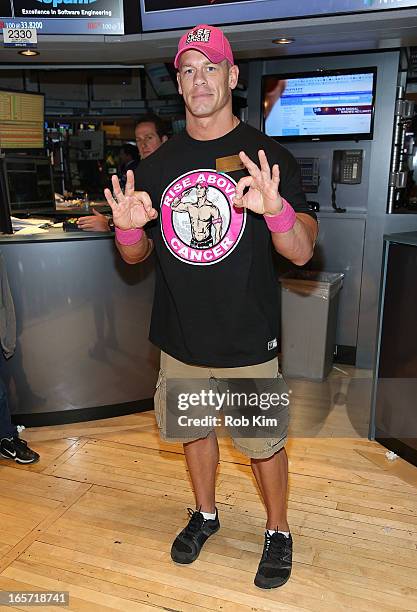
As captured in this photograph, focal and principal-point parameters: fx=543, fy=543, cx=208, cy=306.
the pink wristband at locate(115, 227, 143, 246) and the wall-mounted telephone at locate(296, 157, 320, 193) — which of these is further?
the wall-mounted telephone at locate(296, 157, 320, 193)

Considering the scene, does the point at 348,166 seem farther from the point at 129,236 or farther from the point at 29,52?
the point at 129,236

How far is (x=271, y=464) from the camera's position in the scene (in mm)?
1939

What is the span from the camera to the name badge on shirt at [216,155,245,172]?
1.70 m

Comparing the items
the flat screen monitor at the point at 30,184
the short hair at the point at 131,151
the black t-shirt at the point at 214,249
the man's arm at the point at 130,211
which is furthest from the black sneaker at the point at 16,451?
the short hair at the point at 131,151

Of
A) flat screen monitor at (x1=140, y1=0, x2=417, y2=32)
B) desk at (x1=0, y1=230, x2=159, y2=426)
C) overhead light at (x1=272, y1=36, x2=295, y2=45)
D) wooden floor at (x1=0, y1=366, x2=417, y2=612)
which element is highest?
flat screen monitor at (x1=140, y1=0, x2=417, y2=32)

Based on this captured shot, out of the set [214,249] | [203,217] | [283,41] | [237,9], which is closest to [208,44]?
[203,217]

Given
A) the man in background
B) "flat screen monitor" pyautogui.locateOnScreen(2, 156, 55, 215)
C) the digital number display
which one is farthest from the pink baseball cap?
"flat screen monitor" pyautogui.locateOnScreen(2, 156, 55, 215)

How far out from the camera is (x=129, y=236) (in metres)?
1.82

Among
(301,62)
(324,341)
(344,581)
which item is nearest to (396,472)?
(344,581)

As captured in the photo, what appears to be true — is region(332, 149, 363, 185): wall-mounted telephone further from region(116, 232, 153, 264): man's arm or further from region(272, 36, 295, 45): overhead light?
region(116, 232, 153, 264): man's arm

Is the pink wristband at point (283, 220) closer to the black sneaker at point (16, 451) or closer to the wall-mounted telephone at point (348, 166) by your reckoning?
the black sneaker at point (16, 451)

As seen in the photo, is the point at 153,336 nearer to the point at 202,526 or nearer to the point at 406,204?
the point at 202,526

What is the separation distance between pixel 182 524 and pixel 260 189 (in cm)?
153

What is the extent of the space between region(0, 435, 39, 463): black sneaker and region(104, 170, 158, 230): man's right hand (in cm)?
160
